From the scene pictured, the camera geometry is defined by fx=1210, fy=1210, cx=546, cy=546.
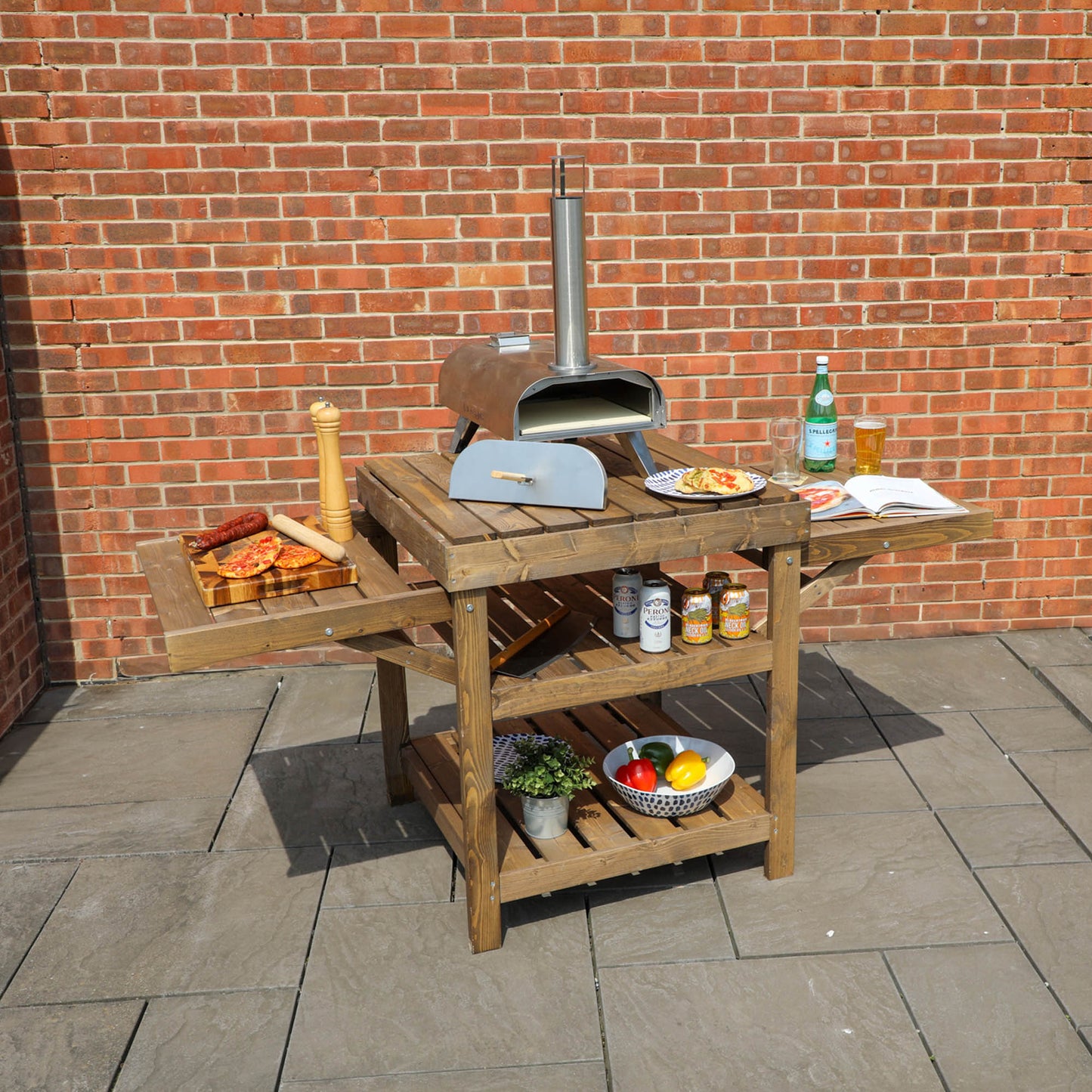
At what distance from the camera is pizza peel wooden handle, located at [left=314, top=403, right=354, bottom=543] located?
2973 mm

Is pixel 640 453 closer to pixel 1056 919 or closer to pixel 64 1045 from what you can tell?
pixel 1056 919

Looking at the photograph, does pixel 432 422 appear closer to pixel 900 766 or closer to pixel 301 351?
pixel 301 351

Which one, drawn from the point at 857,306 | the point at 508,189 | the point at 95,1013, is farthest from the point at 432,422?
→ the point at 95,1013

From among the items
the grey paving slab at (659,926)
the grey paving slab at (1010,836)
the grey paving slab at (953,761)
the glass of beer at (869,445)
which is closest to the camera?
the grey paving slab at (659,926)

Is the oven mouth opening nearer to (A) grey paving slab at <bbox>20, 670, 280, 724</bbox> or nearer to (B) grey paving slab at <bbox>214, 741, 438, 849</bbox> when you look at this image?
(B) grey paving slab at <bbox>214, 741, 438, 849</bbox>

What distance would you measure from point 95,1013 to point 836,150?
3609 mm

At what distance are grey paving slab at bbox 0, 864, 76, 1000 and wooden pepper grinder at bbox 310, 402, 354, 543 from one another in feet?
4.04

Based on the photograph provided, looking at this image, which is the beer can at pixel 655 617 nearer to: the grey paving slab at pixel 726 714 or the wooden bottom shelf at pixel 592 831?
the wooden bottom shelf at pixel 592 831

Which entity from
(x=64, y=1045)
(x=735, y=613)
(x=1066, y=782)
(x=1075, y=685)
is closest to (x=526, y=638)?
(x=735, y=613)

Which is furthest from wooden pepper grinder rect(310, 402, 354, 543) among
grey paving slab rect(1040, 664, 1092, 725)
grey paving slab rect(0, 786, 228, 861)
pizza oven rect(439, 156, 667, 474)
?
grey paving slab rect(1040, 664, 1092, 725)

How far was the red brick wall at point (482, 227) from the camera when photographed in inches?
163

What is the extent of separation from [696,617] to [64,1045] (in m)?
1.74

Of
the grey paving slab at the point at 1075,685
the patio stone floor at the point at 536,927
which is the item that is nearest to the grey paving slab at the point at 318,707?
the patio stone floor at the point at 536,927

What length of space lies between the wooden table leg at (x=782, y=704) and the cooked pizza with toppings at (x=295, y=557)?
43.4 inches
